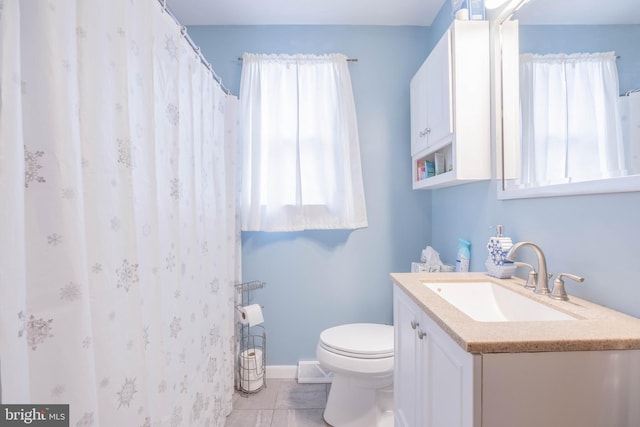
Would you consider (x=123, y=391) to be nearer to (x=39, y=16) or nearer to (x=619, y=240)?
(x=39, y=16)

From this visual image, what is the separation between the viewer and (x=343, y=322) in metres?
2.04

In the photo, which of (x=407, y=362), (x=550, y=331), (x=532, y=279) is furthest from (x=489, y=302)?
(x=550, y=331)

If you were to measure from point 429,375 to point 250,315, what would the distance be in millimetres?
1216

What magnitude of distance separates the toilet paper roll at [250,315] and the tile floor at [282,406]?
48 cm

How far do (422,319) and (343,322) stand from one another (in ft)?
4.00

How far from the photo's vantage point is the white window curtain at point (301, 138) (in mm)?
1938

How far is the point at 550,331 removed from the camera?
2.10ft

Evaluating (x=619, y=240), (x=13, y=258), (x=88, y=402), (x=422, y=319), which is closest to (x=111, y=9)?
(x=13, y=258)

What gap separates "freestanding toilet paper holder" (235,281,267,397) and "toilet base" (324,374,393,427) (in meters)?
0.54

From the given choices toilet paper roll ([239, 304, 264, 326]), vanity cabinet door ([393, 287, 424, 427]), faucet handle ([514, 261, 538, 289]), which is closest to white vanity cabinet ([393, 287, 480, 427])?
vanity cabinet door ([393, 287, 424, 427])

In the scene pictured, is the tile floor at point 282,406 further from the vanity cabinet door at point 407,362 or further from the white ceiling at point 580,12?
the white ceiling at point 580,12

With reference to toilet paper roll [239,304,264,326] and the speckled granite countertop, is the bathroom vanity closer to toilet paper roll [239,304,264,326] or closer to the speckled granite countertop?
the speckled granite countertop

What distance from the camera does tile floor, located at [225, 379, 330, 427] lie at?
1616mm

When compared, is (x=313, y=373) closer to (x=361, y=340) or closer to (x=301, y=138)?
(x=361, y=340)
